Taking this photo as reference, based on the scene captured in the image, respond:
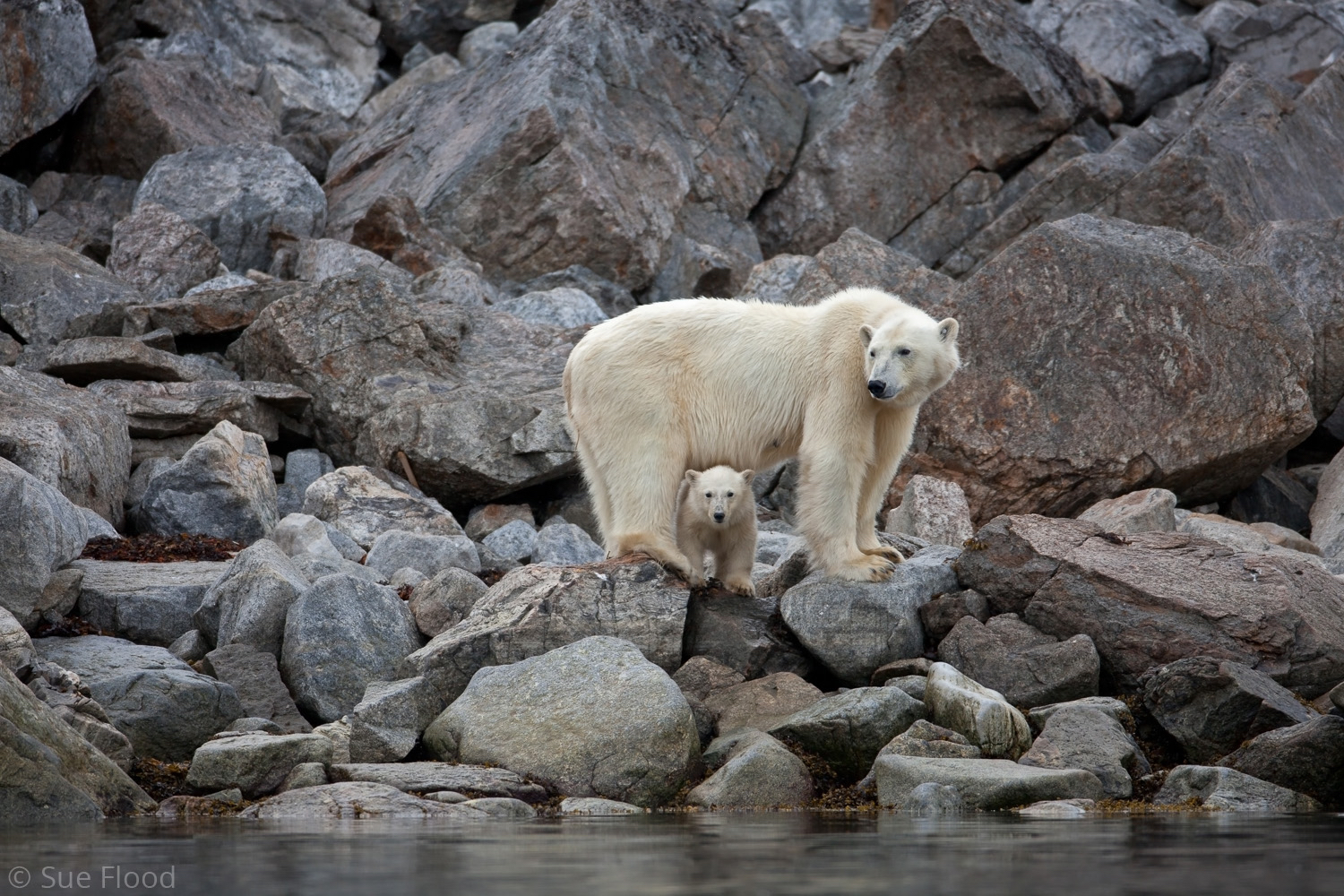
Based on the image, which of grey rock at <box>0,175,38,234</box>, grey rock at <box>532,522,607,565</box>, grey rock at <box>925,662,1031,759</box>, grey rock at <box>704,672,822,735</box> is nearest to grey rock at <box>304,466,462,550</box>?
grey rock at <box>532,522,607,565</box>

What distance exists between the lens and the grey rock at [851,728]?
827 cm

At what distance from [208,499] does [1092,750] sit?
27.3ft

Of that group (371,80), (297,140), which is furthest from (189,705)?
(371,80)

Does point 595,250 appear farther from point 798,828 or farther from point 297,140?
point 798,828

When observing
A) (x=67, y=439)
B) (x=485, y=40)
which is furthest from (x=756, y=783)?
(x=485, y=40)

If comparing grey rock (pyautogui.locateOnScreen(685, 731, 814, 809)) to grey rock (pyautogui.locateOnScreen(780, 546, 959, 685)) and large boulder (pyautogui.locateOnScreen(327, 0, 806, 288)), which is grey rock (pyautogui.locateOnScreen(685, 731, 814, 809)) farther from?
large boulder (pyautogui.locateOnScreen(327, 0, 806, 288))

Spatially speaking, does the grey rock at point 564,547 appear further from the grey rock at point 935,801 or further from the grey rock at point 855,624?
the grey rock at point 935,801

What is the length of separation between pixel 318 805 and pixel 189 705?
170 centimetres

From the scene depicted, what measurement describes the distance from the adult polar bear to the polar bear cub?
0.19 meters

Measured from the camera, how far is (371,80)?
31.4 metres

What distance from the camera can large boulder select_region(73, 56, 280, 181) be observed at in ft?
75.7

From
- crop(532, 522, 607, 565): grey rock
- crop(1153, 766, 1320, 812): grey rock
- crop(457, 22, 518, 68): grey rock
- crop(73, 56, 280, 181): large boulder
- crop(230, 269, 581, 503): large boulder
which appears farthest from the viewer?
crop(457, 22, 518, 68): grey rock

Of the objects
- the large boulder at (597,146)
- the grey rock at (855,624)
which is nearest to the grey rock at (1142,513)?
the grey rock at (855,624)

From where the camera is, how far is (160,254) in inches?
749
